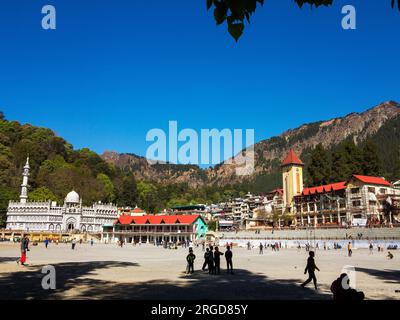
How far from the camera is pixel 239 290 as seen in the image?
39.3 ft

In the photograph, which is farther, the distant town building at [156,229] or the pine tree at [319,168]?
the pine tree at [319,168]

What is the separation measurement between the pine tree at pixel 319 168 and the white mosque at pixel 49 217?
47.3 metres

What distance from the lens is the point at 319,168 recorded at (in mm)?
88812

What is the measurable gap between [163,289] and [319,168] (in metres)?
81.8

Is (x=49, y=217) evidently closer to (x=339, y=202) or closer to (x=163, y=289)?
(x=339, y=202)

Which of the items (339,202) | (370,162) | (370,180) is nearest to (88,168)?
(339,202)

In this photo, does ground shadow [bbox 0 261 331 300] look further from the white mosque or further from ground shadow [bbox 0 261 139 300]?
the white mosque

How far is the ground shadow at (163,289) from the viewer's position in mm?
10484

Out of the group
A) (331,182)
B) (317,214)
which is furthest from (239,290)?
(331,182)

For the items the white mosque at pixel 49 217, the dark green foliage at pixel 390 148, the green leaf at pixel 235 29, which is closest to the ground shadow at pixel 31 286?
the green leaf at pixel 235 29

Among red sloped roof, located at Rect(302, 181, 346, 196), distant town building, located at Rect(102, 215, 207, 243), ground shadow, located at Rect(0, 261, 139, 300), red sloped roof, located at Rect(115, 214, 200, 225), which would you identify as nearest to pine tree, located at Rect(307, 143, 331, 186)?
red sloped roof, located at Rect(302, 181, 346, 196)

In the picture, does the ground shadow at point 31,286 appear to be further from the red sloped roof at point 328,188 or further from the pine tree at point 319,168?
the pine tree at point 319,168
